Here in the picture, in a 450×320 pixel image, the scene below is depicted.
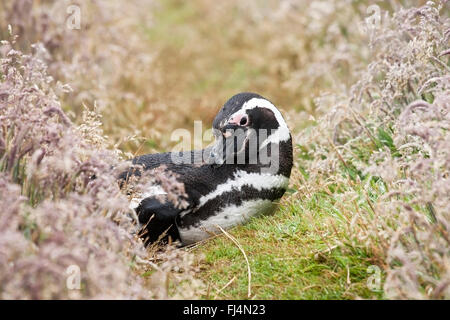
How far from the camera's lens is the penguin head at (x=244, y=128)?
11.4 feet

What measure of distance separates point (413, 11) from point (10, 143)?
269cm

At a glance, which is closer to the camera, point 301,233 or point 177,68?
point 301,233

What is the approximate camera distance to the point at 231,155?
3.51m

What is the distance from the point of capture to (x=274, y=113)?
357 cm

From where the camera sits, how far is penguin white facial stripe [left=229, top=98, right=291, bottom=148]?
3467 mm

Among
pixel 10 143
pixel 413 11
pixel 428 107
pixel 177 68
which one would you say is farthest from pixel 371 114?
pixel 177 68

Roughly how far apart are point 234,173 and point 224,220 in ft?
1.00

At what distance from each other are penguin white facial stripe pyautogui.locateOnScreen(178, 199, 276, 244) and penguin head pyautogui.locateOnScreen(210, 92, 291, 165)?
0.30 metres
